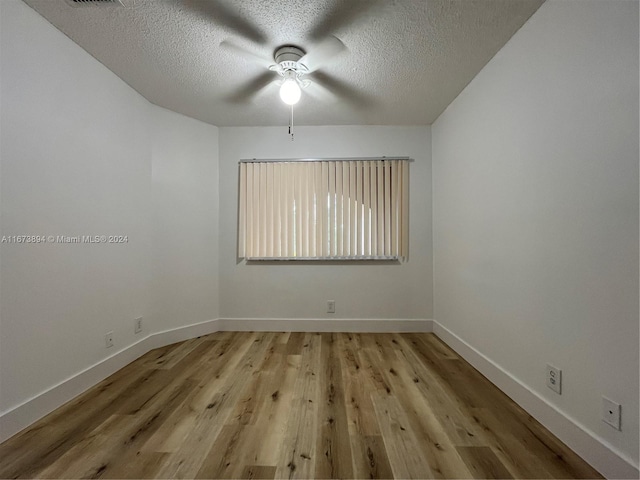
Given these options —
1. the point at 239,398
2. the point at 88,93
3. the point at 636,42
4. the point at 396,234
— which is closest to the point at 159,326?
the point at 239,398

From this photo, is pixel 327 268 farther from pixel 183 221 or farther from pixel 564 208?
pixel 564 208

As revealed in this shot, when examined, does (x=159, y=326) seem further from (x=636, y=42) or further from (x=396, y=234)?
(x=636, y=42)

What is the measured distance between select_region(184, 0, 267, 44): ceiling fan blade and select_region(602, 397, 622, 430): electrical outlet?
2.64 meters

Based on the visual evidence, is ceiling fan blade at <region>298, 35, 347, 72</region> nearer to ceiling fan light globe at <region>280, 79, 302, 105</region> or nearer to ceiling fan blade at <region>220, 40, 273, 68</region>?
ceiling fan light globe at <region>280, 79, 302, 105</region>

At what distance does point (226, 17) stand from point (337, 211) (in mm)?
2030

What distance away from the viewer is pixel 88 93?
6.71 feet

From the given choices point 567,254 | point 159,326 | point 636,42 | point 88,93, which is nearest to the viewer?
point 636,42

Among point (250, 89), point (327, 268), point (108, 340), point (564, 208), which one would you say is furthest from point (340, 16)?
point (108, 340)

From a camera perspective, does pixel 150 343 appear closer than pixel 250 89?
No

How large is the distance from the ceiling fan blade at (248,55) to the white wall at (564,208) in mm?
1663

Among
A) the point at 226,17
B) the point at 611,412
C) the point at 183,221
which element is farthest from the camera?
the point at 183,221

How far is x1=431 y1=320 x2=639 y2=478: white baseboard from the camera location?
1.17 metres

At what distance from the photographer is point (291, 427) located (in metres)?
1.55

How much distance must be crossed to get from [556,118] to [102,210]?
3.01 meters
